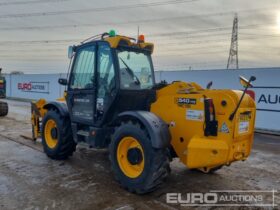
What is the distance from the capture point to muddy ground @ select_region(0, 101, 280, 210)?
A: 4402mm

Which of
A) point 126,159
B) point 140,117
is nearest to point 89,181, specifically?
point 126,159

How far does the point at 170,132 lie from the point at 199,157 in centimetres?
74

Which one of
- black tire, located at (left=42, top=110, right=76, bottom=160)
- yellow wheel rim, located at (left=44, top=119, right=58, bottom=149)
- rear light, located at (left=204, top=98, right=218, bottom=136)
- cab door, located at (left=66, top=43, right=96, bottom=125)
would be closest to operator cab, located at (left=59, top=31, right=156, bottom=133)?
cab door, located at (left=66, top=43, right=96, bottom=125)

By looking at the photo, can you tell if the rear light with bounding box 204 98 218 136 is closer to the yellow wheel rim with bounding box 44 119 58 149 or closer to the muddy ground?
the muddy ground

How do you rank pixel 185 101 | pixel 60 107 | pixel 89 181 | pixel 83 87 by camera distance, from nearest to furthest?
pixel 185 101 < pixel 89 181 < pixel 83 87 < pixel 60 107

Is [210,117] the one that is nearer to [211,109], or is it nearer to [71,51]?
[211,109]

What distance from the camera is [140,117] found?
4676mm

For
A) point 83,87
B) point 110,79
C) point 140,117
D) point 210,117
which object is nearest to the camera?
point 210,117

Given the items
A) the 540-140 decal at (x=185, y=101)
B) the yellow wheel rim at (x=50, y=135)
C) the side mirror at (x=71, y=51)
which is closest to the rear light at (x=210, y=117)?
the 540-140 decal at (x=185, y=101)

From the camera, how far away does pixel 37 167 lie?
6043 mm

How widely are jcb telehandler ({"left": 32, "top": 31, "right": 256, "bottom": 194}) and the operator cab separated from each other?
0.05ft

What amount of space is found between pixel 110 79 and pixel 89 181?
1.75 m

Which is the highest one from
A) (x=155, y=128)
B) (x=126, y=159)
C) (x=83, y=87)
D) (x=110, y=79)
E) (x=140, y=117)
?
(x=110, y=79)

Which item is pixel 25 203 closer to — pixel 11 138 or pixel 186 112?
pixel 186 112
